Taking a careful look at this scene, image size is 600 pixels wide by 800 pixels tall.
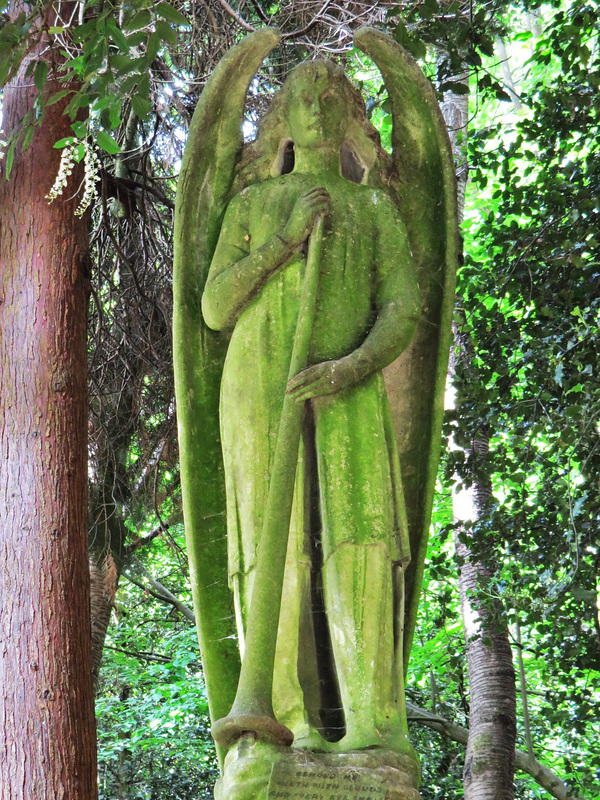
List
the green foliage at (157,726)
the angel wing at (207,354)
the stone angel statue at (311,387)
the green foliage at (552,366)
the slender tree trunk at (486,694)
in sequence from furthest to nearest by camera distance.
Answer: the green foliage at (157,726) < the slender tree trunk at (486,694) < the green foliage at (552,366) < the angel wing at (207,354) < the stone angel statue at (311,387)

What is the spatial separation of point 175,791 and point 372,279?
7.72 meters

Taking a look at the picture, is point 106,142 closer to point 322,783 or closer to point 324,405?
point 324,405

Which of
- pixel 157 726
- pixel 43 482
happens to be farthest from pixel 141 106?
pixel 157 726

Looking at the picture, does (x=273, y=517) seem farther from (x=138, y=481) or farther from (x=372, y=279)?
(x=138, y=481)

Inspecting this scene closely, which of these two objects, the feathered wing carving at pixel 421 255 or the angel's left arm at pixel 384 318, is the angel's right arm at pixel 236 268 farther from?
the feathered wing carving at pixel 421 255

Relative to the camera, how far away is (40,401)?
480 centimetres

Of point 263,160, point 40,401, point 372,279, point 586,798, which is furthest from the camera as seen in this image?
point 586,798

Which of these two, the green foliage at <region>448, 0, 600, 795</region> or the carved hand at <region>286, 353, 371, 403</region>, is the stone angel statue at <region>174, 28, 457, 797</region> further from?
the green foliage at <region>448, 0, 600, 795</region>

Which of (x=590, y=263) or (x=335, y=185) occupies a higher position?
(x=590, y=263)

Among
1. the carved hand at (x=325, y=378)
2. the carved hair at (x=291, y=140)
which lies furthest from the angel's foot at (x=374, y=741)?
the carved hair at (x=291, y=140)

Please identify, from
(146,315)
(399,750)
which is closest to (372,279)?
(399,750)

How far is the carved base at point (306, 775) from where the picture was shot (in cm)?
285

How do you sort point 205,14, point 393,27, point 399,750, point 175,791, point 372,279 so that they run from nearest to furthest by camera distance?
1. point 399,750
2. point 372,279
3. point 393,27
4. point 205,14
5. point 175,791

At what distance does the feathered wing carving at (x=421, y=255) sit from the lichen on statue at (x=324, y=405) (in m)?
0.22
